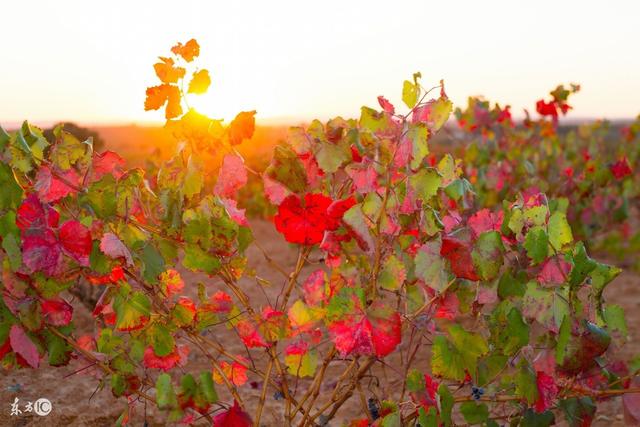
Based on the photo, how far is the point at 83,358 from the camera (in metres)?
2.23

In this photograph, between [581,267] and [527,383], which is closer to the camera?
[581,267]

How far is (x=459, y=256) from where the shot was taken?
162 cm

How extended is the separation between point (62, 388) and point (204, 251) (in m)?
1.74

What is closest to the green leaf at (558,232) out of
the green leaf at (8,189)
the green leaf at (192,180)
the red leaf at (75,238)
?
the green leaf at (192,180)

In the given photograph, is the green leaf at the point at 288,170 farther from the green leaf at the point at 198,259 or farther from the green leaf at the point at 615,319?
the green leaf at the point at 615,319

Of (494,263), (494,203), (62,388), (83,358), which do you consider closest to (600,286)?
(494,263)

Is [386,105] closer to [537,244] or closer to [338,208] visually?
[338,208]

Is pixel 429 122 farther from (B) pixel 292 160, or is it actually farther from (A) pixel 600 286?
(A) pixel 600 286

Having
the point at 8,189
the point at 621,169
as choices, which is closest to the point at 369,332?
the point at 8,189

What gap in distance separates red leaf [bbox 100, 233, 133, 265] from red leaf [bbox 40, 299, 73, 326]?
0.40 metres

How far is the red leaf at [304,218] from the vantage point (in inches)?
71.1

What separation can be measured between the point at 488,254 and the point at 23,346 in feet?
4.22

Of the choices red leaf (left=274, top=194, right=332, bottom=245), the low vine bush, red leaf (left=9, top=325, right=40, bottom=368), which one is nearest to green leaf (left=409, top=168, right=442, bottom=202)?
the low vine bush

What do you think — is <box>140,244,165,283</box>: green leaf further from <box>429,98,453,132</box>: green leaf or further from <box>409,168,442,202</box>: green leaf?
<box>429,98,453,132</box>: green leaf
